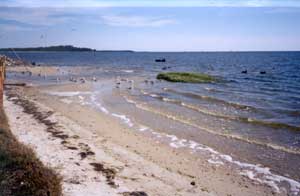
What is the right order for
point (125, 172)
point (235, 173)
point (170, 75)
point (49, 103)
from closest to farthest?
point (125, 172)
point (235, 173)
point (49, 103)
point (170, 75)

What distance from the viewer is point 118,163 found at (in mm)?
10852

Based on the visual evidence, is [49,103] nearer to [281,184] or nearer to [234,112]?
[234,112]

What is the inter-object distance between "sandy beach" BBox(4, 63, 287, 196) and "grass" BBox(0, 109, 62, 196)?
77cm

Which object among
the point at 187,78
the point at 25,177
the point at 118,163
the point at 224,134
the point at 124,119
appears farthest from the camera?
the point at 187,78

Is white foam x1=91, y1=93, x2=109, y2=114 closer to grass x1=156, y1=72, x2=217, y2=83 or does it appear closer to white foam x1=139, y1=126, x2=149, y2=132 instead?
white foam x1=139, y1=126, x2=149, y2=132

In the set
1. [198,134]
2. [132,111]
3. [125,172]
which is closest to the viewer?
[125,172]

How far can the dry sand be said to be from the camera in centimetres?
901

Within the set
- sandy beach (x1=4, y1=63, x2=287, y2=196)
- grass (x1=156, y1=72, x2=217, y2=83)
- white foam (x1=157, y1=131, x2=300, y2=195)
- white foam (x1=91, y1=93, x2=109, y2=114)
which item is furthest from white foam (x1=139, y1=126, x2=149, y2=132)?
grass (x1=156, y1=72, x2=217, y2=83)

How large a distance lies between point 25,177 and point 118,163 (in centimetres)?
373

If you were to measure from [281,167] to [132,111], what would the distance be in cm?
1099

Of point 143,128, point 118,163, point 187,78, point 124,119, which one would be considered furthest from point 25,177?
point 187,78

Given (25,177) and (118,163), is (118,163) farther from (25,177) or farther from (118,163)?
(25,177)

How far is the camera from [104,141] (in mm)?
13773

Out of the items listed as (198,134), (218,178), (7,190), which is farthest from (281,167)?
(7,190)
